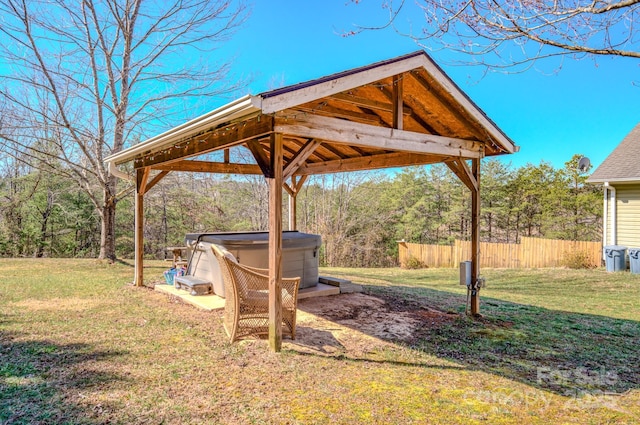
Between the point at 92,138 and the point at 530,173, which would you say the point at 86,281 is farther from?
the point at 530,173

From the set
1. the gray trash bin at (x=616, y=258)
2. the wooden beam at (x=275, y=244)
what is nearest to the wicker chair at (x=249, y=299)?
the wooden beam at (x=275, y=244)

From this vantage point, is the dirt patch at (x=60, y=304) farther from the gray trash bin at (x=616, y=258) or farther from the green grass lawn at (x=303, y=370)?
the gray trash bin at (x=616, y=258)

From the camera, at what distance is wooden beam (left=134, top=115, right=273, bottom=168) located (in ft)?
13.0

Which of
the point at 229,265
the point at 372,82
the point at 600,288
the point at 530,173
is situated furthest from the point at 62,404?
the point at 530,173

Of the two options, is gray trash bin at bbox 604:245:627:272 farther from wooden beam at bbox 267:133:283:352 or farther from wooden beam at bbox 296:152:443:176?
wooden beam at bbox 267:133:283:352

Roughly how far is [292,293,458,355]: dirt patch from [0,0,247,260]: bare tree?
722 cm

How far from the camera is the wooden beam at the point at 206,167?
23.8 feet

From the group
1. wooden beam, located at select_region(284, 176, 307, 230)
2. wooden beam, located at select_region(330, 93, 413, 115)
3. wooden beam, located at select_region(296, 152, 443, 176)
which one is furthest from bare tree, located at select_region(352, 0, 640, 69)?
wooden beam, located at select_region(284, 176, 307, 230)

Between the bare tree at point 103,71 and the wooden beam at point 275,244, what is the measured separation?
7699 mm

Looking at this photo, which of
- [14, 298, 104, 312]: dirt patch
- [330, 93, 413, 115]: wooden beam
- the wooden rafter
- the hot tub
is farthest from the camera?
the hot tub

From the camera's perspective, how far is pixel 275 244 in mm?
3826

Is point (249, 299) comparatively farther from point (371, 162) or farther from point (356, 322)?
point (371, 162)

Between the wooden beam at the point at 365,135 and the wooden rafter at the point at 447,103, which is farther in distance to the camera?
the wooden rafter at the point at 447,103

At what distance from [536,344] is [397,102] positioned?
318cm
